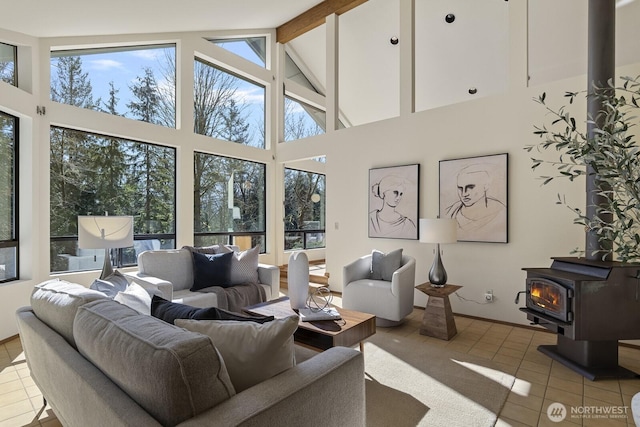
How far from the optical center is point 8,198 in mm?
3629

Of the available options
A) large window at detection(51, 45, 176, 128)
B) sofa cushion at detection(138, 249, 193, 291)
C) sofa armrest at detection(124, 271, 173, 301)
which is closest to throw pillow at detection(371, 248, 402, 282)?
sofa cushion at detection(138, 249, 193, 291)

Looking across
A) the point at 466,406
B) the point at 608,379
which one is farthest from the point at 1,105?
the point at 608,379

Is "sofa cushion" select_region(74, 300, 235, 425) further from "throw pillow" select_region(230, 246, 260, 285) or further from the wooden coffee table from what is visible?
"throw pillow" select_region(230, 246, 260, 285)

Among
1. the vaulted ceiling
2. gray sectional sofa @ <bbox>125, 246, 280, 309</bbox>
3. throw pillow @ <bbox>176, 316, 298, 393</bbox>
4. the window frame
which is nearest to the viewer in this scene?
throw pillow @ <bbox>176, 316, 298, 393</bbox>

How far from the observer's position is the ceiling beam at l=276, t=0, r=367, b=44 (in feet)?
17.9

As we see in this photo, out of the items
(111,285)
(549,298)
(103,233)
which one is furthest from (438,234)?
(103,233)

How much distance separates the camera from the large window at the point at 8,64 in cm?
352

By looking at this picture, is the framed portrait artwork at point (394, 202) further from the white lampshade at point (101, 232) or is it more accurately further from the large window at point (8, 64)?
the large window at point (8, 64)

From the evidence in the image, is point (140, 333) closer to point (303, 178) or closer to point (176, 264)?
point (176, 264)

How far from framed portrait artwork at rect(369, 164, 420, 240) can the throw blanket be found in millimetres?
1992

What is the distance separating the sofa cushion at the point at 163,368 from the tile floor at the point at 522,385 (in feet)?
5.04

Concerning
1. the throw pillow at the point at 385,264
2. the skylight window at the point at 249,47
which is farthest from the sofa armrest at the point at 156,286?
the skylight window at the point at 249,47

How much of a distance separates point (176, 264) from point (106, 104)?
2470mm

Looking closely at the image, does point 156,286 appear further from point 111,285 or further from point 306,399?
point 306,399
